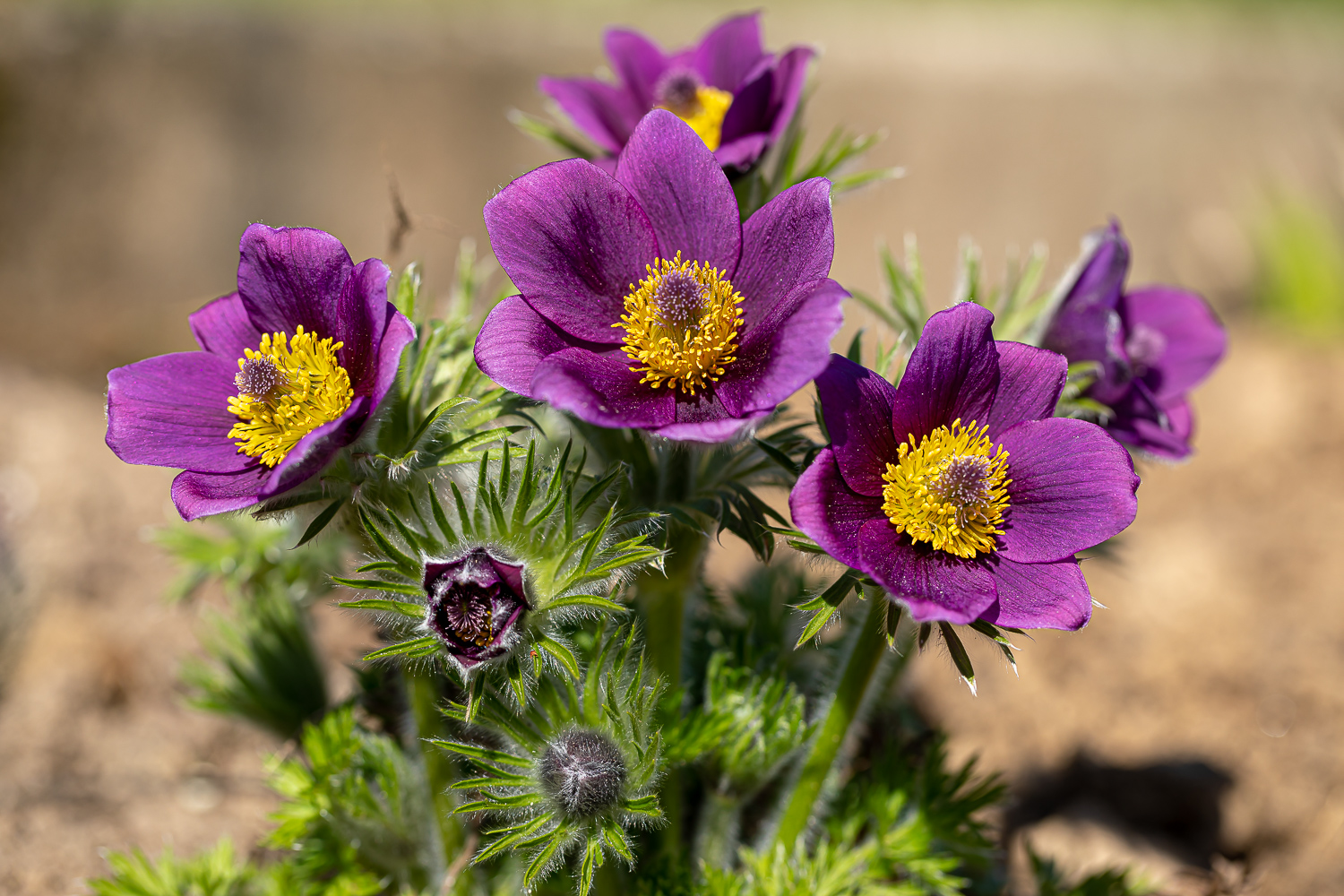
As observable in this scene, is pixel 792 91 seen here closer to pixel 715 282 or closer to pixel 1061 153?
pixel 715 282

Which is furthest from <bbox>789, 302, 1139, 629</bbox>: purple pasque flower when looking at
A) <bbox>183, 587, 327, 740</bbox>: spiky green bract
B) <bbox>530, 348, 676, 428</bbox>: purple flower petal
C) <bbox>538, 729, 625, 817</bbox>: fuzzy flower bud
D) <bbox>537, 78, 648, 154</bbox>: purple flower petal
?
<bbox>183, 587, 327, 740</bbox>: spiky green bract

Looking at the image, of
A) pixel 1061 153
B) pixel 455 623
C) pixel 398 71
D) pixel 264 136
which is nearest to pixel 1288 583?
pixel 1061 153

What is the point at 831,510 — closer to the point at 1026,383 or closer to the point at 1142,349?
the point at 1026,383

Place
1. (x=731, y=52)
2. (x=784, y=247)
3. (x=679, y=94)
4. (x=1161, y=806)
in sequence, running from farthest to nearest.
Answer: (x=1161, y=806), (x=731, y=52), (x=679, y=94), (x=784, y=247)

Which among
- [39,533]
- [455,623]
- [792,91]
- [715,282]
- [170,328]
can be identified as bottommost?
[170,328]

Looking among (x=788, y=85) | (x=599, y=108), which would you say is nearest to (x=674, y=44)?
(x=599, y=108)

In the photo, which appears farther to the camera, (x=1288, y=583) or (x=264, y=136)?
(x=264, y=136)

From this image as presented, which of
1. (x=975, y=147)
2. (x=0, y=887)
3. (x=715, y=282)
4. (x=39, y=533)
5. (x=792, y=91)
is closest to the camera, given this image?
(x=715, y=282)
